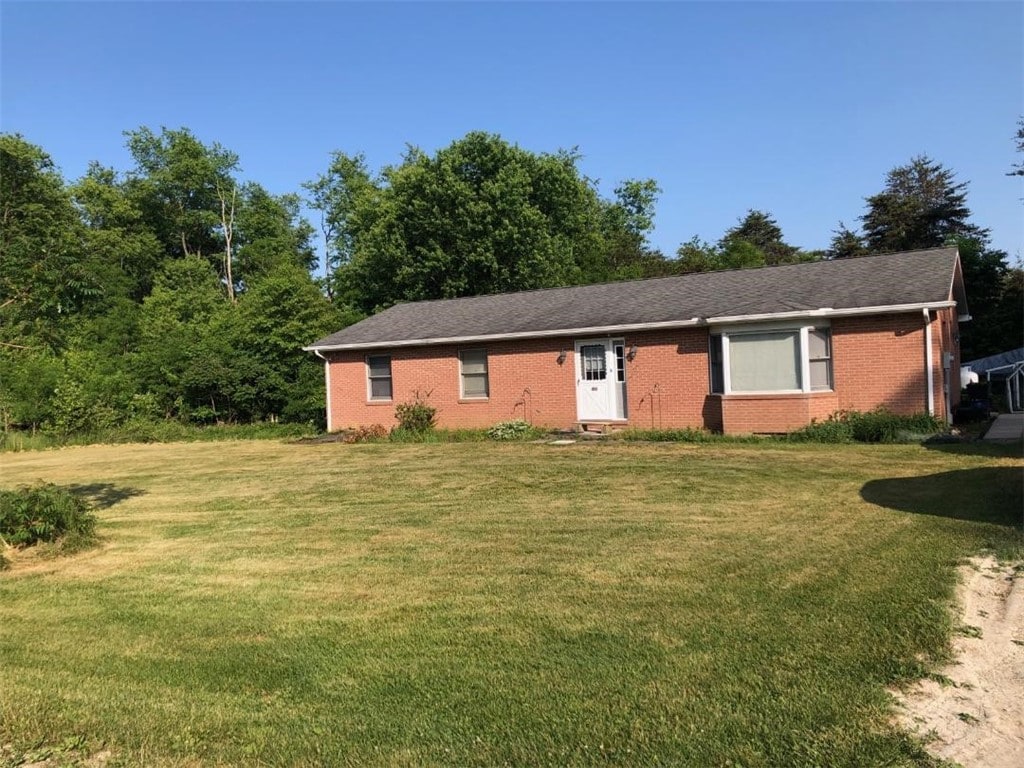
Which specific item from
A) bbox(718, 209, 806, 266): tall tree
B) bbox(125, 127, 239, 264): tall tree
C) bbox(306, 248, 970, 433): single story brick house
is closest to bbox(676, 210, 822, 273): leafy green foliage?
bbox(718, 209, 806, 266): tall tree

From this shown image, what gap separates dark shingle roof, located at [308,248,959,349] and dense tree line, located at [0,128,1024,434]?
4982 mm

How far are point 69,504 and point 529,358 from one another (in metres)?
11.4

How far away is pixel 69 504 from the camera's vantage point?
276 inches

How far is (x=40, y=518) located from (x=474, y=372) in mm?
12012

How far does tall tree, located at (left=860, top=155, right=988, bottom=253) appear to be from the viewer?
Answer: 140 ft

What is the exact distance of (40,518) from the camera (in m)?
6.76

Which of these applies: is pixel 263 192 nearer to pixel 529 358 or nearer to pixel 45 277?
pixel 529 358

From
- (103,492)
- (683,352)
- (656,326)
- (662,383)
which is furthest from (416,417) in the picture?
(103,492)

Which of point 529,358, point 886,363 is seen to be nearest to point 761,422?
point 886,363

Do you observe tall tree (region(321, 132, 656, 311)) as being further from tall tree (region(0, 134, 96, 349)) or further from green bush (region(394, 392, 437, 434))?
tall tree (region(0, 134, 96, 349))

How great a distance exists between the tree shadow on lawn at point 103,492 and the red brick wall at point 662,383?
8.28m

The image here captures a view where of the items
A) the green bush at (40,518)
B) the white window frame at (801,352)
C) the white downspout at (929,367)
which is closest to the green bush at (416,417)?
the white window frame at (801,352)

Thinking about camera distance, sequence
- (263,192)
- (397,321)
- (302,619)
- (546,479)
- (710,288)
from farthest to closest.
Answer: (263,192), (397,321), (710,288), (546,479), (302,619)

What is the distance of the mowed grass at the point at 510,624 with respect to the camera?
10.1 ft
